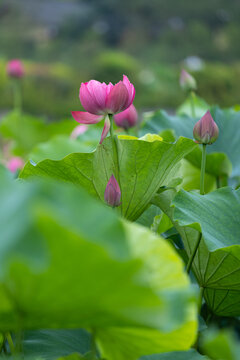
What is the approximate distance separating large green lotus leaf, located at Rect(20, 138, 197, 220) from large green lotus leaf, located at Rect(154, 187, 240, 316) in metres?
0.02

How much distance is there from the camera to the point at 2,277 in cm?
26

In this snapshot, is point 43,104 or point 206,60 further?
point 206,60

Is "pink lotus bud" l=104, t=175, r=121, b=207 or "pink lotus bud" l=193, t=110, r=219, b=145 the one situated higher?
"pink lotus bud" l=193, t=110, r=219, b=145

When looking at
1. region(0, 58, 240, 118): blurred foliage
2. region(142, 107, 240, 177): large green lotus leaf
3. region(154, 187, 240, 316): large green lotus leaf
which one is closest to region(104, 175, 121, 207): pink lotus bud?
region(154, 187, 240, 316): large green lotus leaf

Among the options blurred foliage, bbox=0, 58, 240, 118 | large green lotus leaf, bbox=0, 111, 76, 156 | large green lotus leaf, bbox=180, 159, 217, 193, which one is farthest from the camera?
blurred foliage, bbox=0, 58, 240, 118

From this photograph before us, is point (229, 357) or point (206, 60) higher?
point (229, 357)

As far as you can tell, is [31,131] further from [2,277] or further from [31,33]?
[31,33]

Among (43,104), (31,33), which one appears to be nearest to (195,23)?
(31,33)

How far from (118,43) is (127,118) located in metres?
11.0

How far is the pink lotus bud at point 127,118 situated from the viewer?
2.69ft

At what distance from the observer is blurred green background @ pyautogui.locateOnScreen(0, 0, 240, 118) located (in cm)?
842

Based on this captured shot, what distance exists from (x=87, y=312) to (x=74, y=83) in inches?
333

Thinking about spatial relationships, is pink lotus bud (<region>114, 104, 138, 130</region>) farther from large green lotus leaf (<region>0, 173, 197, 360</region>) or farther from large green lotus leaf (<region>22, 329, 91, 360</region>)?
large green lotus leaf (<region>0, 173, 197, 360</region>)

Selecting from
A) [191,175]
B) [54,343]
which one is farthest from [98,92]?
[191,175]
